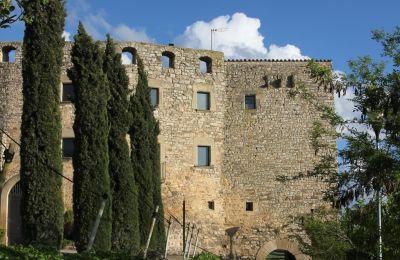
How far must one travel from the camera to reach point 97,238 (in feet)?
50.9

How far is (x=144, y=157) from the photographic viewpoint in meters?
19.9

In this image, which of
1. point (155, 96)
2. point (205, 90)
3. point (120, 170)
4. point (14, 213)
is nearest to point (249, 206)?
point (205, 90)

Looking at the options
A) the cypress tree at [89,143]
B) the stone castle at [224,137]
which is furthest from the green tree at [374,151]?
the stone castle at [224,137]

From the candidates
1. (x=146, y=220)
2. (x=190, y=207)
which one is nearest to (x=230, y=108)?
(x=190, y=207)

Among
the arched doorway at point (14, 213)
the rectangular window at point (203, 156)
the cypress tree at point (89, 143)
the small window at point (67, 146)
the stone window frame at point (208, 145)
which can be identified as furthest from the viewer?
the rectangular window at point (203, 156)

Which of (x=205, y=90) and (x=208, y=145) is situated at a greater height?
(x=205, y=90)

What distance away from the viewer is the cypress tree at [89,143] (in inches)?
612

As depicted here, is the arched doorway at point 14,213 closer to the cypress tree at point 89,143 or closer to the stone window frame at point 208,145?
the stone window frame at point 208,145

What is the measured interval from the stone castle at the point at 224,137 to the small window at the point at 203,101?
1.6 inches

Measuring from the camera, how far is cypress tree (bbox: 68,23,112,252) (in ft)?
51.0

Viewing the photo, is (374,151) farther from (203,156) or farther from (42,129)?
(203,156)

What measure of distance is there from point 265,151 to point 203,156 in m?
2.70

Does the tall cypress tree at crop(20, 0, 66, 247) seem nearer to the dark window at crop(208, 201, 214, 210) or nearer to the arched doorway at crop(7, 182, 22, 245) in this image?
the arched doorway at crop(7, 182, 22, 245)

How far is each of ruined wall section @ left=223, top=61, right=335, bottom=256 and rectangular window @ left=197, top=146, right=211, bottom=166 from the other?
90 centimetres
